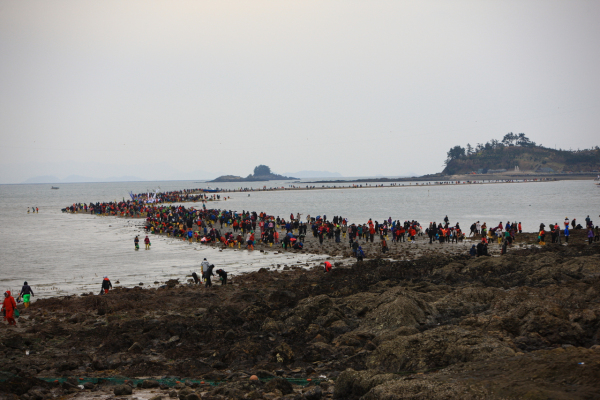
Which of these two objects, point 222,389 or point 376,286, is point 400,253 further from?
point 222,389

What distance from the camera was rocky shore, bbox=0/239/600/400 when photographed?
23.5ft

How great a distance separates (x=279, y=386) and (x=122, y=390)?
2.98 meters

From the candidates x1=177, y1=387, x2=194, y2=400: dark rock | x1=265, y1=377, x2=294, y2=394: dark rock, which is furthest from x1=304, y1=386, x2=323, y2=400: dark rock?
x1=177, y1=387, x2=194, y2=400: dark rock

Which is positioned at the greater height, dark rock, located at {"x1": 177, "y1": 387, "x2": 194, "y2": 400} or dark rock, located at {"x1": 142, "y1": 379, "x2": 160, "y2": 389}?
dark rock, located at {"x1": 177, "y1": 387, "x2": 194, "y2": 400}

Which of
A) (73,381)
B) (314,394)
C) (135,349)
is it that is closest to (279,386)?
(314,394)

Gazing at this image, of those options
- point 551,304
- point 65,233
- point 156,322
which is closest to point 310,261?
point 156,322

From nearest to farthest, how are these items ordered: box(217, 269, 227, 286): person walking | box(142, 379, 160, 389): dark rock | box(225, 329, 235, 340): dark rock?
box(142, 379, 160, 389): dark rock < box(225, 329, 235, 340): dark rock < box(217, 269, 227, 286): person walking

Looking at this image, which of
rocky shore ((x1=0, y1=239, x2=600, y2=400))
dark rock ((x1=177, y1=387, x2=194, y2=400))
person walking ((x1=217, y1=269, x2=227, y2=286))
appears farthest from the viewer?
person walking ((x1=217, y1=269, x2=227, y2=286))

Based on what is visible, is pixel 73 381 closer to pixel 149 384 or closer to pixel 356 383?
pixel 149 384

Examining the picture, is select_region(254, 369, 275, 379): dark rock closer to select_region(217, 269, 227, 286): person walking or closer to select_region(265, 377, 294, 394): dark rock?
select_region(265, 377, 294, 394): dark rock

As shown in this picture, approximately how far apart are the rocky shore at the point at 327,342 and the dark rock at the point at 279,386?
2 centimetres

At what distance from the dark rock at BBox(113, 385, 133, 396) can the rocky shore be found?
0.06ft

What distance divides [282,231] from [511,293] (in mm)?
28134

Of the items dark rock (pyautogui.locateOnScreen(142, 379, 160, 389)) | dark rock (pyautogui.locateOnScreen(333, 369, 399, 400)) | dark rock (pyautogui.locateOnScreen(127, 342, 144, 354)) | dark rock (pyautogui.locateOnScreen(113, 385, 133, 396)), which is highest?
dark rock (pyautogui.locateOnScreen(333, 369, 399, 400))
